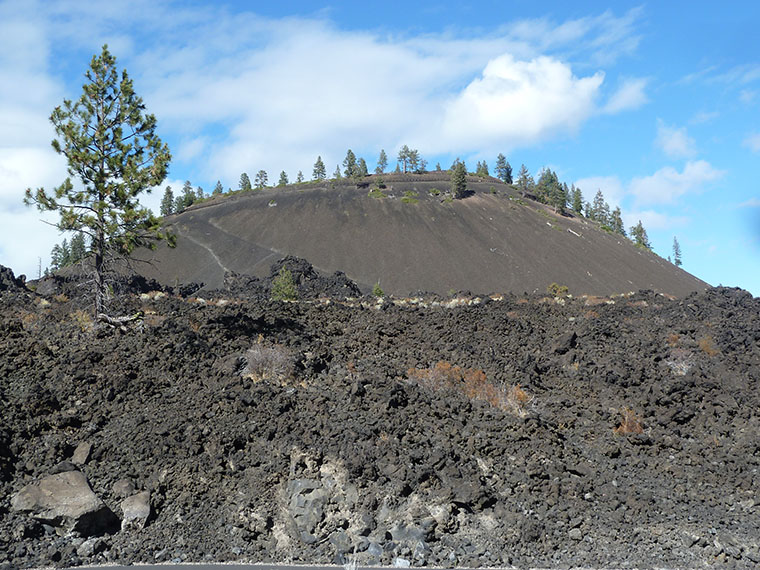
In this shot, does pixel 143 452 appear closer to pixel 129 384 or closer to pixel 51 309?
pixel 129 384

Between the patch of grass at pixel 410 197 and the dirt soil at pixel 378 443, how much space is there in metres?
68.0

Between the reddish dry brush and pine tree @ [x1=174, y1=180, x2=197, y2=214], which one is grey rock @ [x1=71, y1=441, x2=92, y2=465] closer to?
the reddish dry brush

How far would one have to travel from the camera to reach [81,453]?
31.1 feet

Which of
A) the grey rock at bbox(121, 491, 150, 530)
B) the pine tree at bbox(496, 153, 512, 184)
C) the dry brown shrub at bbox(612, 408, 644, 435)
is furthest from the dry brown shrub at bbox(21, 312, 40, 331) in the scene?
the pine tree at bbox(496, 153, 512, 184)

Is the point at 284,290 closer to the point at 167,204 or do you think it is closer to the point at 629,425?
the point at 629,425

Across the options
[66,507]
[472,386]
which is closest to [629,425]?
[472,386]

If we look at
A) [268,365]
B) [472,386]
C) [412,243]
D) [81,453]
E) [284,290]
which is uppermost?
[412,243]

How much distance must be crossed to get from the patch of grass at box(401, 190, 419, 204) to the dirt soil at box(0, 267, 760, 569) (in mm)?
68018

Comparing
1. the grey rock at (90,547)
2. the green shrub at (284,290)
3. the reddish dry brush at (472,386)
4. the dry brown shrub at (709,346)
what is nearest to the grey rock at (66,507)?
the grey rock at (90,547)

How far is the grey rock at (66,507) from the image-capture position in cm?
809

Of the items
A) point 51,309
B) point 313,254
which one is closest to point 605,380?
point 51,309

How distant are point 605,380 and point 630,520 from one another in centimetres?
584

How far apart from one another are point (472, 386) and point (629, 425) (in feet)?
11.1

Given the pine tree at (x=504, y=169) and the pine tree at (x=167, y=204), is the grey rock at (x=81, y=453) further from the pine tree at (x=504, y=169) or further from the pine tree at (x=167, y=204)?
the pine tree at (x=504, y=169)
